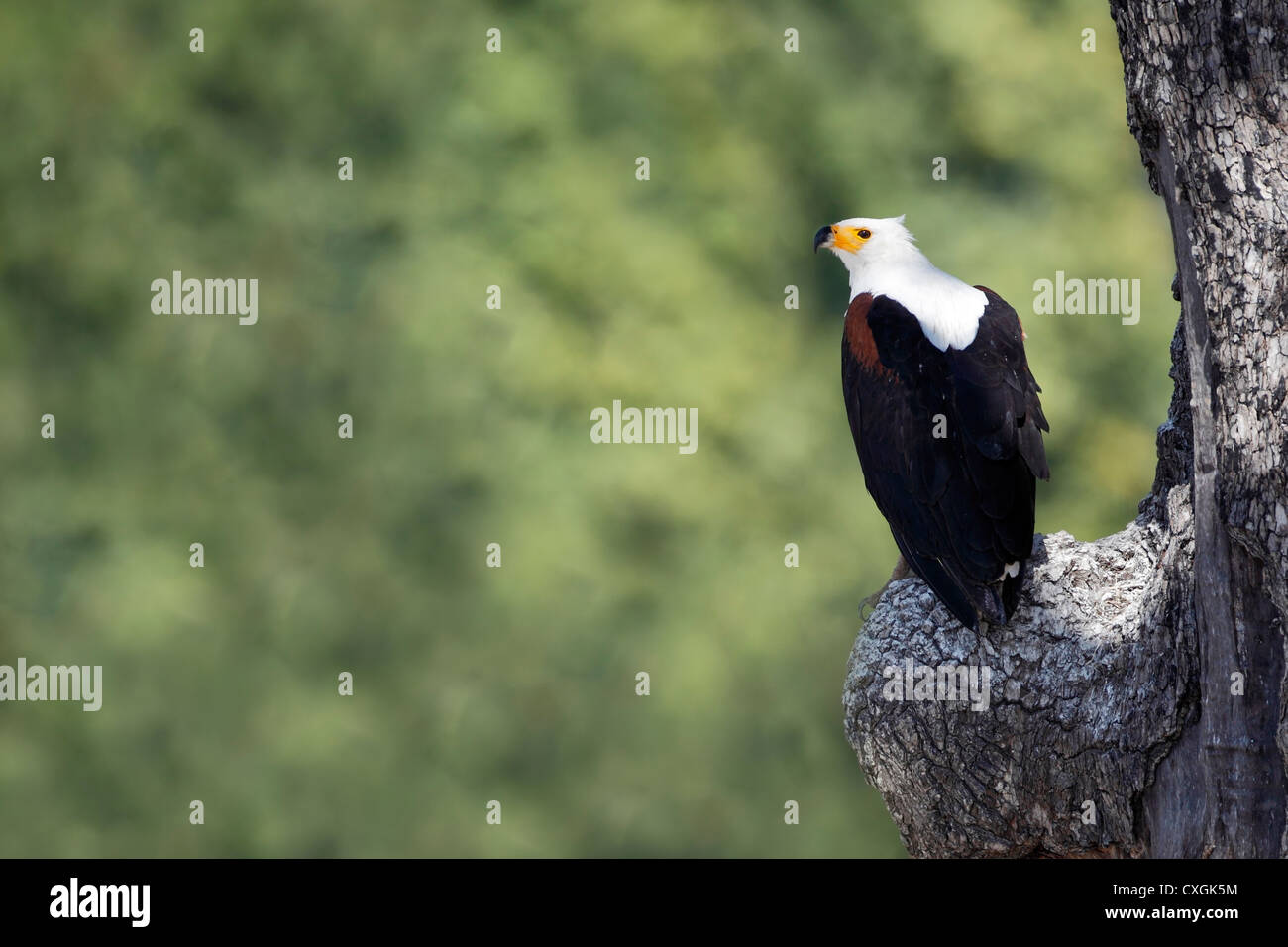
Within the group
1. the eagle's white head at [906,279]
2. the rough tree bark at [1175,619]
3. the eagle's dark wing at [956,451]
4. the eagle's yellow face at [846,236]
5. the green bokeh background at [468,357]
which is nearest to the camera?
the rough tree bark at [1175,619]

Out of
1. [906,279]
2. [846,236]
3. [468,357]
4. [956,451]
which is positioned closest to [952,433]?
[956,451]

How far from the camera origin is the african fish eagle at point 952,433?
3.31m

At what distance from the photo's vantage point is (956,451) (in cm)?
339

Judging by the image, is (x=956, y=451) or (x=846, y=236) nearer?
(x=956, y=451)

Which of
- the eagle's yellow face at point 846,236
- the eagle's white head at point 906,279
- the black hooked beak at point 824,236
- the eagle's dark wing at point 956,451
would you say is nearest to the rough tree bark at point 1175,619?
the eagle's dark wing at point 956,451

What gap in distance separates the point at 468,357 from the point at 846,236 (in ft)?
14.3

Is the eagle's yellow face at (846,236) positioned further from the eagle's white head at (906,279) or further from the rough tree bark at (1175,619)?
the rough tree bark at (1175,619)

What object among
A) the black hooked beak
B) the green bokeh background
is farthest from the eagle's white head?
the green bokeh background

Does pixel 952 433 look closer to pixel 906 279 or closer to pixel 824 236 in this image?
pixel 906 279

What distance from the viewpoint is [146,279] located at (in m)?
8.12

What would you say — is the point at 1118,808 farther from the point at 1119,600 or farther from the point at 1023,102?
the point at 1023,102

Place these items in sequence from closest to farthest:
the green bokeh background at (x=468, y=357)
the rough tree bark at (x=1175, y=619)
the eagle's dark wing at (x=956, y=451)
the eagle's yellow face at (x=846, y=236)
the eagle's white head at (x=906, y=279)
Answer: the rough tree bark at (x=1175, y=619), the eagle's dark wing at (x=956, y=451), the eagle's white head at (x=906, y=279), the eagle's yellow face at (x=846, y=236), the green bokeh background at (x=468, y=357)

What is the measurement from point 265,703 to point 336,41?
4.47 metres
